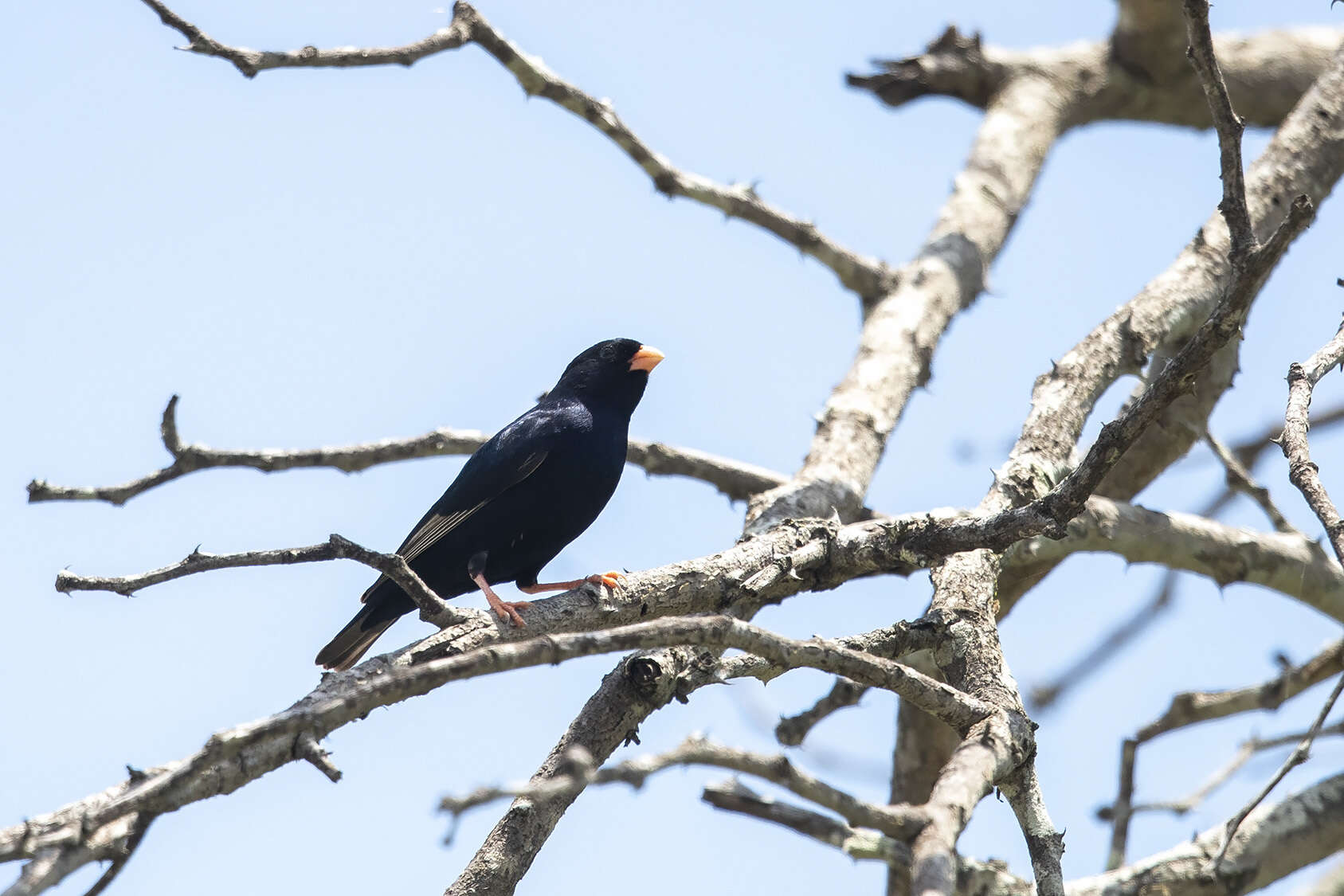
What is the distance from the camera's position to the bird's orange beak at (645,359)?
7031 mm

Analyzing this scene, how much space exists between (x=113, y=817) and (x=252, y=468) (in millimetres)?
3430

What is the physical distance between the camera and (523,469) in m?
6.04

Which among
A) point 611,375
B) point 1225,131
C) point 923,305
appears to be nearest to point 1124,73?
point 923,305

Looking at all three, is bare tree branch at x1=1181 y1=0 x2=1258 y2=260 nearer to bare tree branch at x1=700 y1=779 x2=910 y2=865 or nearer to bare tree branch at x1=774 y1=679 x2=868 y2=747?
bare tree branch at x1=700 y1=779 x2=910 y2=865

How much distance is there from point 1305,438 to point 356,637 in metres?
4.34

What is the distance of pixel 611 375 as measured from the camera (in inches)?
270

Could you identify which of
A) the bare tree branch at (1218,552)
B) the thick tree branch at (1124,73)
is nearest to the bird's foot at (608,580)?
the bare tree branch at (1218,552)

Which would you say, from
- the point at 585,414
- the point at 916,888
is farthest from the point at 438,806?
the point at 585,414

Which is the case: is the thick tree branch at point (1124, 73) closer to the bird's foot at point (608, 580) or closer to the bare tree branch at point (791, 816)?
the bird's foot at point (608, 580)

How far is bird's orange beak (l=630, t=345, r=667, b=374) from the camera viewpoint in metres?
7.03

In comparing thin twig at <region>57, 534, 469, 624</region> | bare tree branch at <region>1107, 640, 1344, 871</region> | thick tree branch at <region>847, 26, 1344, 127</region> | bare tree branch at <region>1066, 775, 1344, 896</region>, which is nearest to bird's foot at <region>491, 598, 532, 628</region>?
thin twig at <region>57, 534, 469, 624</region>

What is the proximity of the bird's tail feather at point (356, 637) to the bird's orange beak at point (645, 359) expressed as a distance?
1.99 m

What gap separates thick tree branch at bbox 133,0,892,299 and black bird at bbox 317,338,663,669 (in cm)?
155

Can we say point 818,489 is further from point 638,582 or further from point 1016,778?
point 1016,778
